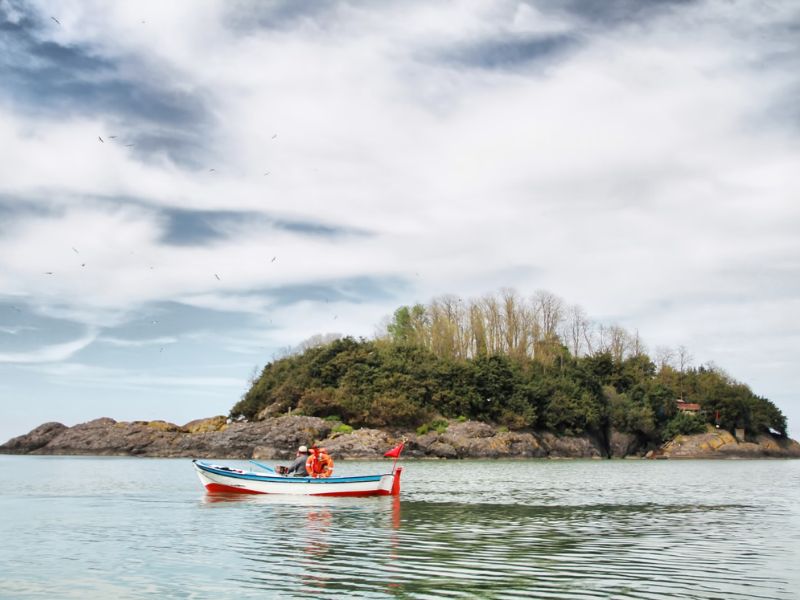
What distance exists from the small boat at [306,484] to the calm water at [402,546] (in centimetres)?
62

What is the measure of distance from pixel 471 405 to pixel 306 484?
62.3 m

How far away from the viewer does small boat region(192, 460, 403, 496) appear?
33.6 meters

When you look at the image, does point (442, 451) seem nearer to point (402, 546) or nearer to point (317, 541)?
point (317, 541)

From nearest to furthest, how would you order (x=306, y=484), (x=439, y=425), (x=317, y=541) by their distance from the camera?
1. (x=317, y=541)
2. (x=306, y=484)
3. (x=439, y=425)

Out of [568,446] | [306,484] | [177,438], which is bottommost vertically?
[306,484]

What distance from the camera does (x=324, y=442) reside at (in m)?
83.1

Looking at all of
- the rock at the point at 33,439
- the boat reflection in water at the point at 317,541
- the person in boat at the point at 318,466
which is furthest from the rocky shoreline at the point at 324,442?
the boat reflection in water at the point at 317,541

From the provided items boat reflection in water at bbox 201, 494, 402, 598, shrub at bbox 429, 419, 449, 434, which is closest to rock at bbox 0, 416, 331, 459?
shrub at bbox 429, 419, 449, 434

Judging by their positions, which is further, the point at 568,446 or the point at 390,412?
the point at 568,446

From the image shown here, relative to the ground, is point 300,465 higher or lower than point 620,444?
lower

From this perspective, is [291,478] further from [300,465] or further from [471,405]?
[471,405]

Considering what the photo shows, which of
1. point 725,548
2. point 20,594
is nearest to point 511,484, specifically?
point 725,548

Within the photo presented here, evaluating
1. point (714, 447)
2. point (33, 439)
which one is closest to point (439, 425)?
point (714, 447)

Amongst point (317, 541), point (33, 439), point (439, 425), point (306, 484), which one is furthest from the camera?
point (33, 439)
